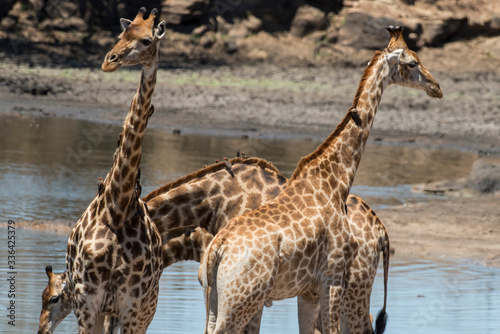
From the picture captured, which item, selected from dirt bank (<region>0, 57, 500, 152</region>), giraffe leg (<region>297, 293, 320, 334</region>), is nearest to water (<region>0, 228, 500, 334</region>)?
giraffe leg (<region>297, 293, 320, 334</region>)

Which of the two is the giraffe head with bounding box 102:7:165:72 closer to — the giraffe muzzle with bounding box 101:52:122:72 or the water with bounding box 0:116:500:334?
the giraffe muzzle with bounding box 101:52:122:72

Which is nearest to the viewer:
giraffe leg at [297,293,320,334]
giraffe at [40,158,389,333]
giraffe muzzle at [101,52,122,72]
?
giraffe muzzle at [101,52,122,72]

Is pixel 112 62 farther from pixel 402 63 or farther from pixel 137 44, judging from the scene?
pixel 402 63

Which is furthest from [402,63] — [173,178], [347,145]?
[173,178]

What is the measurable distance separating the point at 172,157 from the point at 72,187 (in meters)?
3.97

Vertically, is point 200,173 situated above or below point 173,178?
above

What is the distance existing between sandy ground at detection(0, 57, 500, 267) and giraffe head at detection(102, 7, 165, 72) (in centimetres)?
1734

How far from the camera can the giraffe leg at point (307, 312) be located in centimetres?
680

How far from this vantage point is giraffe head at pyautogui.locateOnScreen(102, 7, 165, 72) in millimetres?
5504

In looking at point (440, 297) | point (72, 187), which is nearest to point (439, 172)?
point (72, 187)

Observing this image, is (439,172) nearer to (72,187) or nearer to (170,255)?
(72,187)

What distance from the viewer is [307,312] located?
6.85 m

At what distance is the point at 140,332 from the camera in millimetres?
6277

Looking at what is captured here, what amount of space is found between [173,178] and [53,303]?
9.17 metres
